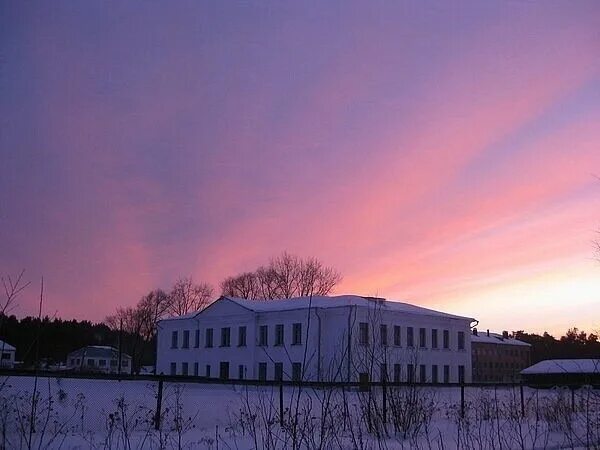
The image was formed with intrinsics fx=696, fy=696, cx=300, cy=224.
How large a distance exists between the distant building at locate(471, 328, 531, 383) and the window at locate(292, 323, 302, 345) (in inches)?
1777

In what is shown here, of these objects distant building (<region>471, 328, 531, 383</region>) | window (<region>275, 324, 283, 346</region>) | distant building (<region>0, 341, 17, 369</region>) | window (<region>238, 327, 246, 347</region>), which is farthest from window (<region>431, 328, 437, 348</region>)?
distant building (<region>471, 328, 531, 383</region>)

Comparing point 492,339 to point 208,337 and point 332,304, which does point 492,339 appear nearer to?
point 208,337

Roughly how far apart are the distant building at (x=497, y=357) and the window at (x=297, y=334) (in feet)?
148

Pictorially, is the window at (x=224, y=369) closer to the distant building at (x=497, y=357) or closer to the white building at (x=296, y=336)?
the white building at (x=296, y=336)

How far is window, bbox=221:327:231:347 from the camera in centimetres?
6272

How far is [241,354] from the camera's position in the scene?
6075cm

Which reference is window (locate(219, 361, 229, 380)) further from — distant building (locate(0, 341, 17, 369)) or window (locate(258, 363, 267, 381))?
distant building (locate(0, 341, 17, 369))

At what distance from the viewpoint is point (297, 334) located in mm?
56562

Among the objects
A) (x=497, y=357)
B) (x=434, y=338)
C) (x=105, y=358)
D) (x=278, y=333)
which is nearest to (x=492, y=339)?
(x=497, y=357)

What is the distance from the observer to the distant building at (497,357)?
97500 mm

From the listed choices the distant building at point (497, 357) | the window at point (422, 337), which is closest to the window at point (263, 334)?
the window at point (422, 337)

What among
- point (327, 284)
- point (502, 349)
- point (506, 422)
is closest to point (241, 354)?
point (327, 284)

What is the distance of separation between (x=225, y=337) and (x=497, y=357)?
5304 centimetres

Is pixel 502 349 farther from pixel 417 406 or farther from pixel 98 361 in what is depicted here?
pixel 417 406
